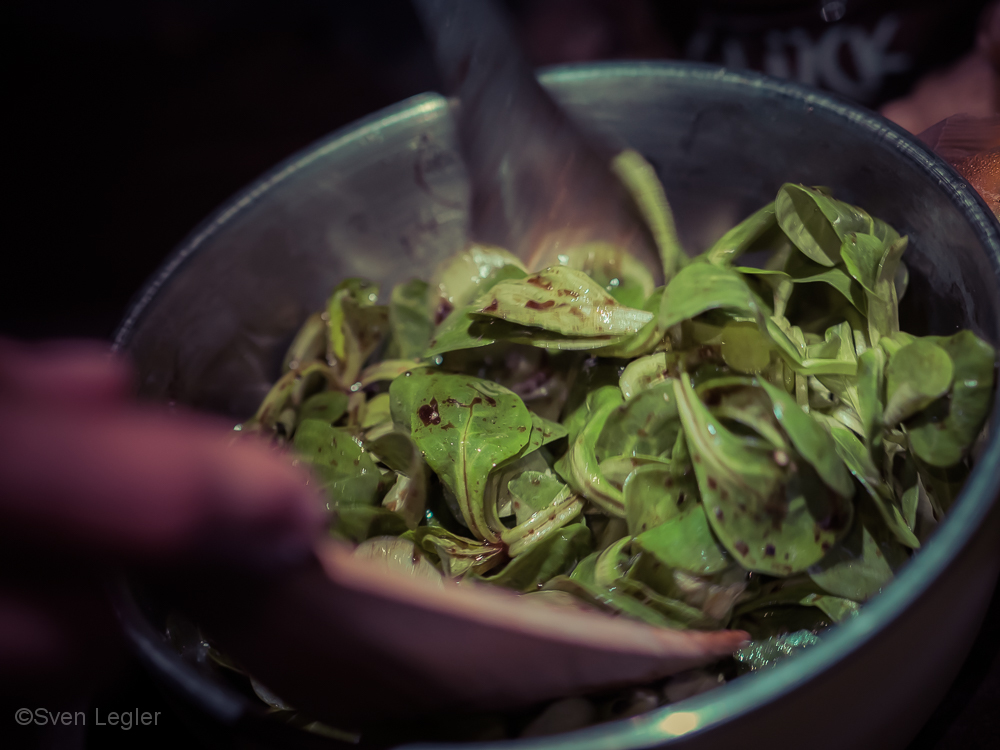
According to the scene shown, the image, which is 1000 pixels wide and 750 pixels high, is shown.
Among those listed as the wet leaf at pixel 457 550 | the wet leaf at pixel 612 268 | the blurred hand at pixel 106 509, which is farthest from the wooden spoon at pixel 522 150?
the blurred hand at pixel 106 509

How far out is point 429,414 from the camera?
36 cm

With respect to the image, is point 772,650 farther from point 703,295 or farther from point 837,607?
point 703,295

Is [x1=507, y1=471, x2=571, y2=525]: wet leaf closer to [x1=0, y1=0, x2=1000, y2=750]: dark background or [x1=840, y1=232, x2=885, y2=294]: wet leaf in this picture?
[x1=840, y1=232, x2=885, y2=294]: wet leaf

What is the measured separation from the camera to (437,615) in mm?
236

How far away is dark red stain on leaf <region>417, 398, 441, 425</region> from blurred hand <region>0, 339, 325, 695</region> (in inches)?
5.7

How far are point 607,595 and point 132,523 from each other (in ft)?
0.62

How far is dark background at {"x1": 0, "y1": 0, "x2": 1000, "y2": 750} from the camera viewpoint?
0.72 metres

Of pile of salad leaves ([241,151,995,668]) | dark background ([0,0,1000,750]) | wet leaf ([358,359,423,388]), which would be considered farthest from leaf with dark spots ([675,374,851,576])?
dark background ([0,0,1000,750])

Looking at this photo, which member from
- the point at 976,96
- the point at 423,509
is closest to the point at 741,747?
the point at 423,509

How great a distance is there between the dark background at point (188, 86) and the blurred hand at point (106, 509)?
23.4 inches

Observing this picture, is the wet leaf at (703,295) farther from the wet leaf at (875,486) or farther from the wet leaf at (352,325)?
the wet leaf at (352,325)

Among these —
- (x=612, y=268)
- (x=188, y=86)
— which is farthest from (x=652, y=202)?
(x=188, y=86)

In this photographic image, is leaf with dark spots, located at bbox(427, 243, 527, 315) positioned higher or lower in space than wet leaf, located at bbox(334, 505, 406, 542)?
higher

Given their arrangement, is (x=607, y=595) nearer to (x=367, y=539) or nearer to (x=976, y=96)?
(x=367, y=539)
